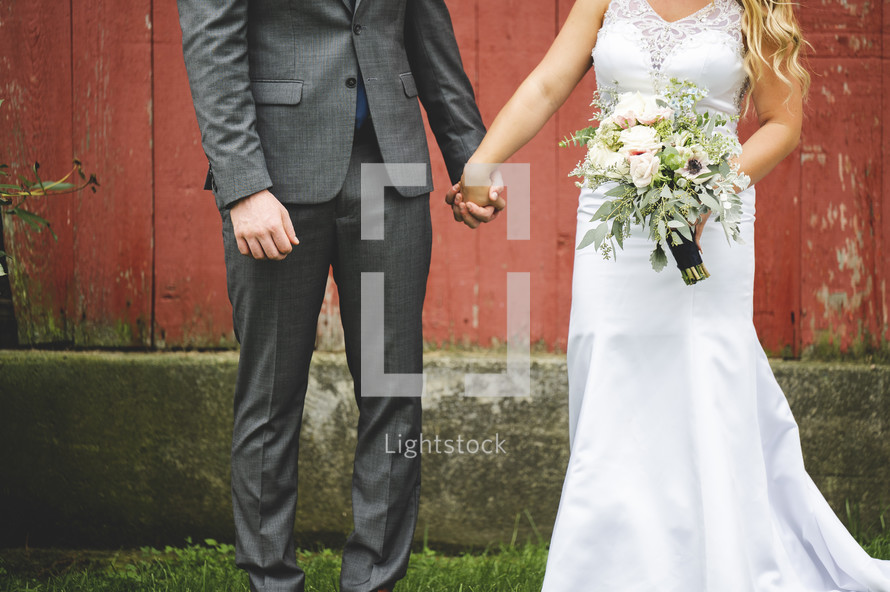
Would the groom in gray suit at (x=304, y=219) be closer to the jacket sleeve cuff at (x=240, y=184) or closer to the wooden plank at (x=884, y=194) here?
the jacket sleeve cuff at (x=240, y=184)

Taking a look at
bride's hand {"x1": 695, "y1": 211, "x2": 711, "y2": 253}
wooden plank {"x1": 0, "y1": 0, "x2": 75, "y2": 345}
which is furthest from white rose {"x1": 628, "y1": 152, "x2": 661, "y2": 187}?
wooden plank {"x1": 0, "y1": 0, "x2": 75, "y2": 345}

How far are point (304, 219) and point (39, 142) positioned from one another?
1.82m

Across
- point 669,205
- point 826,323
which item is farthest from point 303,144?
point 826,323

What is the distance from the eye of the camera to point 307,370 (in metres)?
2.46

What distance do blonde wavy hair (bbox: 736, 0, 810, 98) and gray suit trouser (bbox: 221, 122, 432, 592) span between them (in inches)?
38.0

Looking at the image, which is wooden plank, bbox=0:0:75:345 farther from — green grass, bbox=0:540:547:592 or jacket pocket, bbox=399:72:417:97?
jacket pocket, bbox=399:72:417:97

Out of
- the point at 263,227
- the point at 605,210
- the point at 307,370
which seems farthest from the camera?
the point at 307,370

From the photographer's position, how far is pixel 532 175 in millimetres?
3662

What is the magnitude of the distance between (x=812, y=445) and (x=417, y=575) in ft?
5.27

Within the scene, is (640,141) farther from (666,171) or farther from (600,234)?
(600,234)

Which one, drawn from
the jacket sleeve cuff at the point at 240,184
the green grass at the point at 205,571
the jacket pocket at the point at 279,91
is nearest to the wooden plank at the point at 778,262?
the green grass at the point at 205,571

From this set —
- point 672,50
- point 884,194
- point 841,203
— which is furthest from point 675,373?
point 884,194

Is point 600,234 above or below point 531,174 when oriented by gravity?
below

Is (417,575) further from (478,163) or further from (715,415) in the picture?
(478,163)
